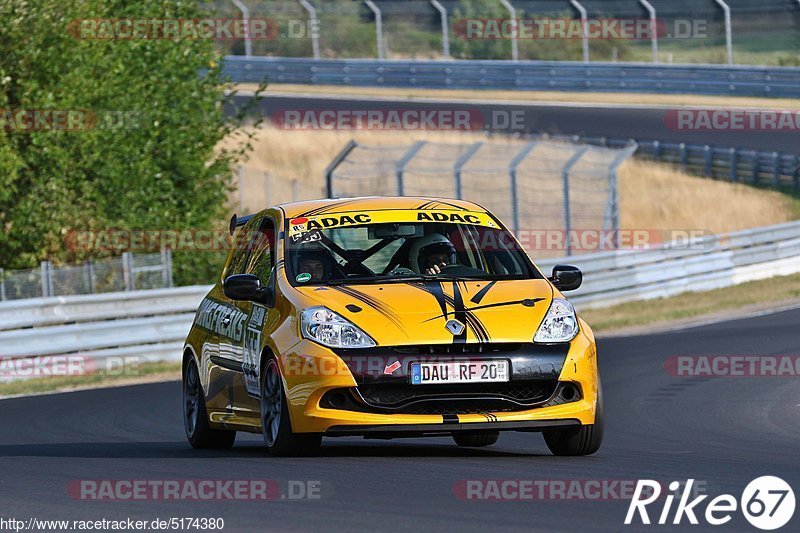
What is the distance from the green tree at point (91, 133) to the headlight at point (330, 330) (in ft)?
49.2

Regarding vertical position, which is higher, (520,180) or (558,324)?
(558,324)

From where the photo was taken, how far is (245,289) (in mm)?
9508

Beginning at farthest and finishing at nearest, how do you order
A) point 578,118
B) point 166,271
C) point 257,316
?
1. point 578,118
2. point 166,271
3. point 257,316

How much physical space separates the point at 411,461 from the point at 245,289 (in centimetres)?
151

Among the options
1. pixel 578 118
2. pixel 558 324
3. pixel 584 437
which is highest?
pixel 558 324

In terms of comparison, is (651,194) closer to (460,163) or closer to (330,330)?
→ (460,163)

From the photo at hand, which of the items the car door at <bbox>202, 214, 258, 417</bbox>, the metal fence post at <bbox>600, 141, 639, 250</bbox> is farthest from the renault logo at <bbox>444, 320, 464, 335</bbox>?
the metal fence post at <bbox>600, 141, 639, 250</bbox>

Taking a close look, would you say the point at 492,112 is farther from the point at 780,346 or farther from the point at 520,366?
the point at 520,366

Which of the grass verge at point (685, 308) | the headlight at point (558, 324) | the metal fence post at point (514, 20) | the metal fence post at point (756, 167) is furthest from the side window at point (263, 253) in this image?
the metal fence post at point (514, 20)

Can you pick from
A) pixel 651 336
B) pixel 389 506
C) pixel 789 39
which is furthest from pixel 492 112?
pixel 389 506

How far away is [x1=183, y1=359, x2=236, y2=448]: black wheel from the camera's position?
35.6 ft

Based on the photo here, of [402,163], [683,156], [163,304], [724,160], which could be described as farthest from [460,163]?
[683,156]

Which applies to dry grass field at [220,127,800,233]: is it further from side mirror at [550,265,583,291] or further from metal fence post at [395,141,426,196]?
side mirror at [550,265,583,291]

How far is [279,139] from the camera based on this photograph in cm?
4041
